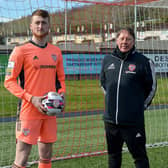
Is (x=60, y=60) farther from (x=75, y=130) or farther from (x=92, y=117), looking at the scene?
(x=92, y=117)

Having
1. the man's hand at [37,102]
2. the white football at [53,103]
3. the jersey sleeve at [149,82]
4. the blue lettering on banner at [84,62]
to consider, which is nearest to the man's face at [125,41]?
the jersey sleeve at [149,82]

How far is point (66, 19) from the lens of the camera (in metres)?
6.02

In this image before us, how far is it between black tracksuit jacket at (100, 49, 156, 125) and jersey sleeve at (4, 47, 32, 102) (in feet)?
3.20

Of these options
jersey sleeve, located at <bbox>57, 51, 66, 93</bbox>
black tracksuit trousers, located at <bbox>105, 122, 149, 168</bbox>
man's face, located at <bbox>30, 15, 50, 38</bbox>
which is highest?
man's face, located at <bbox>30, 15, 50, 38</bbox>

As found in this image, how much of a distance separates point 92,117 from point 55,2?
499cm

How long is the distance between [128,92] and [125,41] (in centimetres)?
55

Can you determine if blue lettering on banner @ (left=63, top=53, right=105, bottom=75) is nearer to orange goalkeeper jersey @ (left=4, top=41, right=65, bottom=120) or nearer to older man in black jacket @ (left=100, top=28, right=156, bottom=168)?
older man in black jacket @ (left=100, top=28, right=156, bottom=168)

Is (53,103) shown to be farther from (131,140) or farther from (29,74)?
(131,140)

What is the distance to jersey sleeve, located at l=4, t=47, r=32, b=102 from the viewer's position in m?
3.65

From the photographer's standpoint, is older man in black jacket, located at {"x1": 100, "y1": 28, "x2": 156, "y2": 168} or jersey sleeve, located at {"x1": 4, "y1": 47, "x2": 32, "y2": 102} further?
older man in black jacket, located at {"x1": 100, "y1": 28, "x2": 156, "y2": 168}

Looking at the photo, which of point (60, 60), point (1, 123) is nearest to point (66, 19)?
point (60, 60)

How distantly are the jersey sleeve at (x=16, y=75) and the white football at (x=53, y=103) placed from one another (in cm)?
17

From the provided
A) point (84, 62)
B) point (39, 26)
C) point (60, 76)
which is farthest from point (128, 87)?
point (84, 62)

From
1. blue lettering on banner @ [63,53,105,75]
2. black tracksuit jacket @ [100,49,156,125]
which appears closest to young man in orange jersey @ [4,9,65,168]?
black tracksuit jacket @ [100,49,156,125]
